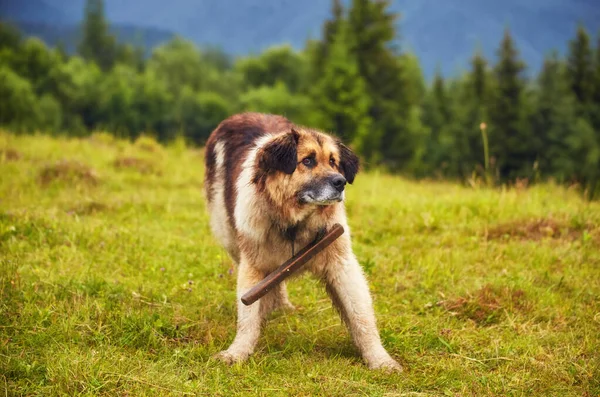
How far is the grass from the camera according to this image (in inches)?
146

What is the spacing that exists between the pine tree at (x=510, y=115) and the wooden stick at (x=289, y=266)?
3444 cm

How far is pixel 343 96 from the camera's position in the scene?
3300 cm

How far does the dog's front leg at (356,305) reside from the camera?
13.6ft

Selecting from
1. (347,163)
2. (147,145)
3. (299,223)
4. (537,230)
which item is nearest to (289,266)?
(299,223)

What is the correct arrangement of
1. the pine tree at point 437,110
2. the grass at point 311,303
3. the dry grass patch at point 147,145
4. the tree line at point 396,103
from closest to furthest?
the grass at point 311,303
the dry grass patch at point 147,145
the tree line at point 396,103
the pine tree at point 437,110

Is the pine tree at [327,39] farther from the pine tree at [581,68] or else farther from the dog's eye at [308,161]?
the dog's eye at [308,161]

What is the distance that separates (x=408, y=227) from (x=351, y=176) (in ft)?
10.5

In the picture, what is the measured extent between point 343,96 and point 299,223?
97.1ft

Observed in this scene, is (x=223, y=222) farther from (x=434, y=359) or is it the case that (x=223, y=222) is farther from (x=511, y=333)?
(x=511, y=333)

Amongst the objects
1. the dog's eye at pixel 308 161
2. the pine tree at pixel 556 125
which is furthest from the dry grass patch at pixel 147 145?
the pine tree at pixel 556 125

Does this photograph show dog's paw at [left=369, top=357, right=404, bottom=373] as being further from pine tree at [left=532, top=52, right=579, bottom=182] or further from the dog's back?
pine tree at [left=532, top=52, right=579, bottom=182]

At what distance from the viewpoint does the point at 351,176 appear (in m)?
4.48

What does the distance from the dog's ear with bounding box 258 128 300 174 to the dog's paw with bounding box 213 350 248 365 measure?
1394 mm

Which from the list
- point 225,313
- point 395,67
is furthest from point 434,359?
point 395,67
